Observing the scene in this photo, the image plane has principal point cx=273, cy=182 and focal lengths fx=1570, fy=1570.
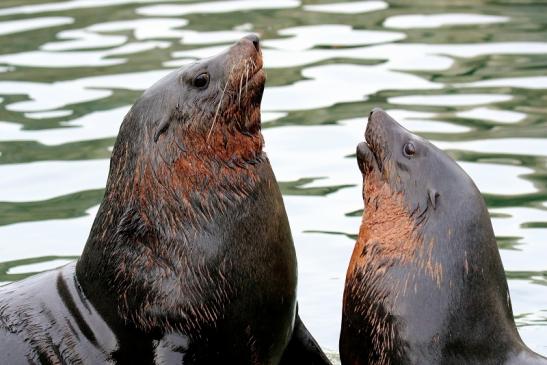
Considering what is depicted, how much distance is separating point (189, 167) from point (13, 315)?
1.25 meters

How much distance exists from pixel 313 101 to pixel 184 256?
643cm

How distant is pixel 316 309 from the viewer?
10117mm

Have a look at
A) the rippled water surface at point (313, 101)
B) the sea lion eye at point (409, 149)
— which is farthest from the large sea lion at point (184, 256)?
the rippled water surface at point (313, 101)

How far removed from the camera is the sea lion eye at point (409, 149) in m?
8.33

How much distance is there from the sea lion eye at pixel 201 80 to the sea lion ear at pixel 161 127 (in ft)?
0.86

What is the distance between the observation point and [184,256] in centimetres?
805

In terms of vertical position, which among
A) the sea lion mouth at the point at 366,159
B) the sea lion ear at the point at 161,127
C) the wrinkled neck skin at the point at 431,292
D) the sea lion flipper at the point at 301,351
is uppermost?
the sea lion ear at the point at 161,127

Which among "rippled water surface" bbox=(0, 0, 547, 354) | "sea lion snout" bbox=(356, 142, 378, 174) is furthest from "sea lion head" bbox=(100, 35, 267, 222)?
"rippled water surface" bbox=(0, 0, 547, 354)

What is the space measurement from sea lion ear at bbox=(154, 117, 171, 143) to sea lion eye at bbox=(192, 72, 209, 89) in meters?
0.26

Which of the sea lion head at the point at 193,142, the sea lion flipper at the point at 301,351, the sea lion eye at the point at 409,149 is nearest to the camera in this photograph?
the sea lion head at the point at 193,142

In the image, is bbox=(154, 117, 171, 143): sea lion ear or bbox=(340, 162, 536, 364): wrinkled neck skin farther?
bbox=(154, 117, 171, 143): sea lion ear

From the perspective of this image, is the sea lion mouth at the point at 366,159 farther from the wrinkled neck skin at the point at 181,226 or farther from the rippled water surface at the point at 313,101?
the rippled water surface at the point at 313,101

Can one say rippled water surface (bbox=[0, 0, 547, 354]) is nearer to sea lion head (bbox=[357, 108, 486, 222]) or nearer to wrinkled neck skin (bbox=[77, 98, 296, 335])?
sea lion head (bbox=[357, 108, 486, 222])

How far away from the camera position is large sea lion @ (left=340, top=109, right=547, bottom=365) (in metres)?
7.82
